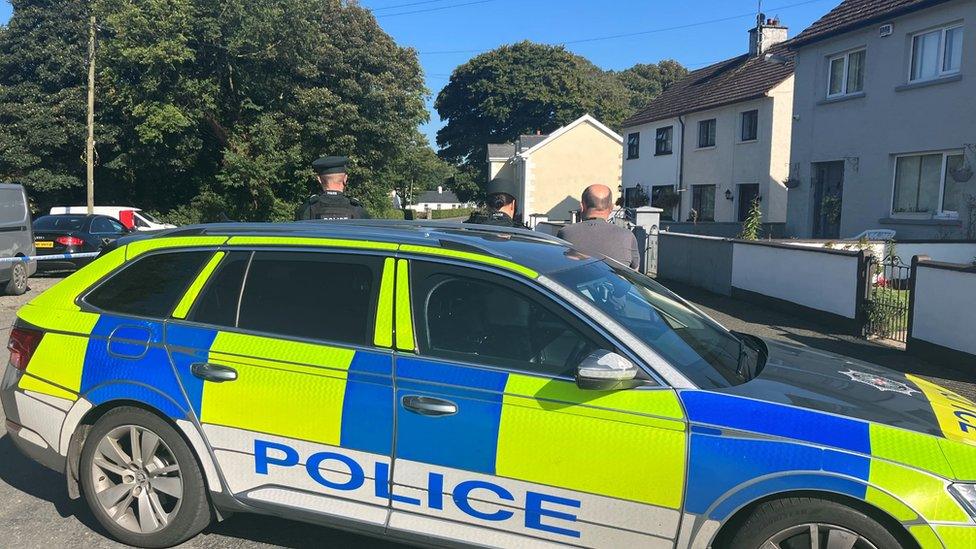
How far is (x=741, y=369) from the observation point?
3.23 metres

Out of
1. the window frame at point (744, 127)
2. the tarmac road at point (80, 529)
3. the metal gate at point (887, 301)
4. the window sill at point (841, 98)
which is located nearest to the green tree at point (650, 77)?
the window frame at point (744, 127)

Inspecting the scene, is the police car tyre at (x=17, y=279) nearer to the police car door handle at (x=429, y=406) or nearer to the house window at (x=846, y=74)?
the police car door handle at (x=429, y=406)

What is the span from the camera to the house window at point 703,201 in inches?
1089

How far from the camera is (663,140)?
31.1m

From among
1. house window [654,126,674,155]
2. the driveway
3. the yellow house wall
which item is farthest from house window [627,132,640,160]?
the driveway

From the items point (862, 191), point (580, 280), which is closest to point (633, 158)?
point (862, 191)

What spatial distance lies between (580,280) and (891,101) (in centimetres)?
1556

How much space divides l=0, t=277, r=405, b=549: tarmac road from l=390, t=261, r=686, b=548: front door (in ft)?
2.93

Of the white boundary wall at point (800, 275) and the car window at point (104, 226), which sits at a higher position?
the car window at point (104, 226)

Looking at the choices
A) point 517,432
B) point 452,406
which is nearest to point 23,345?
point 452,406

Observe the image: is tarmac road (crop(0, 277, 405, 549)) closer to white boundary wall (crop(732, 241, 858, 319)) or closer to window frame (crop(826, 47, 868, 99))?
white boundary wall (crop(732, 241, 858, 319))

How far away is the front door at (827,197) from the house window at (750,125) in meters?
6.43

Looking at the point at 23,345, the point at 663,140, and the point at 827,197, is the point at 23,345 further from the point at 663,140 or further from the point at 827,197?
the point at 663,140

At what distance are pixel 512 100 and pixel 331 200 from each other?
61007 millimetres
